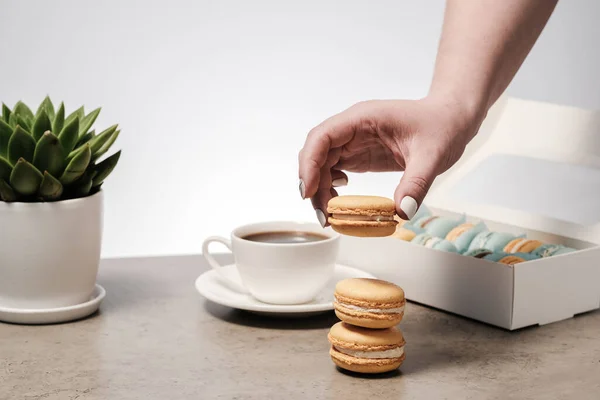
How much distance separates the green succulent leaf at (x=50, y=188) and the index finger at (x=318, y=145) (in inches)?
13.8

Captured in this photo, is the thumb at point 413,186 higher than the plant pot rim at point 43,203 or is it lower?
higher

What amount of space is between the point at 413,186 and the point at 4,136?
592 millimetres

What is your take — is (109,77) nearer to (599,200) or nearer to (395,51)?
(395,51)

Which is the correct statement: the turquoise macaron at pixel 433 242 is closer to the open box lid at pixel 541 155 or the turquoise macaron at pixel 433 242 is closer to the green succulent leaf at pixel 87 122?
the open box lid at pixel 541 155

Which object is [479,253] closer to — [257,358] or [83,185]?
[257,358]

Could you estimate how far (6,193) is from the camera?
120 centimetres

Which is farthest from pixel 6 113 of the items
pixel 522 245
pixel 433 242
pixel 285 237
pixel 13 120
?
pixel 522 245

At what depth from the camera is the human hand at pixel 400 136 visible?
1.16 meters

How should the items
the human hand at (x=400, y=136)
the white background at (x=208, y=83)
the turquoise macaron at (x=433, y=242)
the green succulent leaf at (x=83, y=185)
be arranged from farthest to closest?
the white background at (x=208, y=83), the turquoise macaron at (x=433, y=242), the green succulent leaf at (x=83, y=185), the human hand at (x=400, y=136)

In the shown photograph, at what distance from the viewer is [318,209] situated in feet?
4.17

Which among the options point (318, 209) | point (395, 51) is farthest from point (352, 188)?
point (318, 209)

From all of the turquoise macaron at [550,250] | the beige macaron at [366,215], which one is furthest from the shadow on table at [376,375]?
the turquoise macaron at [550,250]

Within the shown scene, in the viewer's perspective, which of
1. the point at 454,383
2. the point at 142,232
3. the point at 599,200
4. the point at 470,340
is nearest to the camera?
the point at 454,383

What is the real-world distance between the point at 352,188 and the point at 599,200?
1.77 metres
